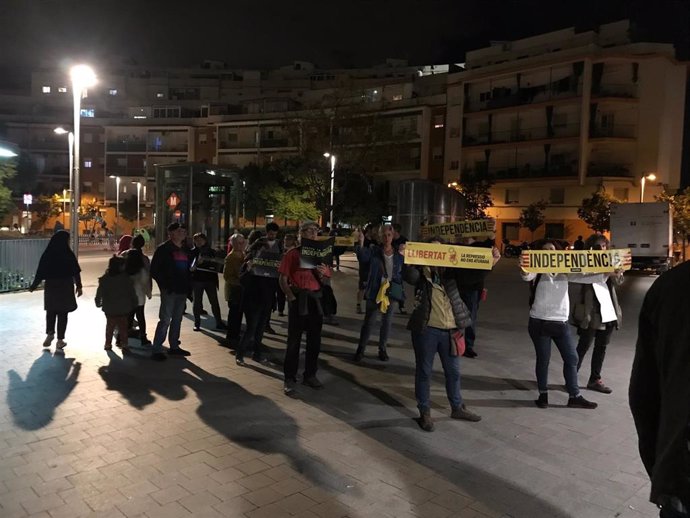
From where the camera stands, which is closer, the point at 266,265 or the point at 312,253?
the point at 312,253

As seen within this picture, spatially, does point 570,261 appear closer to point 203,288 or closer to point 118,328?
point 118,328

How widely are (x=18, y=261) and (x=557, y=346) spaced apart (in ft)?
43.8

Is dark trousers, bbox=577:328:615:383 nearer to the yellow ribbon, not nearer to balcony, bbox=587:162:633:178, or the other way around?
the yellow ribbon

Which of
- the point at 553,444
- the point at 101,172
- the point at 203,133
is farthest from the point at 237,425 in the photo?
the point at 101,172

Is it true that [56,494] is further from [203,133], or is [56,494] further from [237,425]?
[203,133]

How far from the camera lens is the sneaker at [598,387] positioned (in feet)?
22.6

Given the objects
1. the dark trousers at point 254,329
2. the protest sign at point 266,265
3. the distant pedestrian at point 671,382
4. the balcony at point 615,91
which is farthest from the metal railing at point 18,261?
the balcony at point 615,91

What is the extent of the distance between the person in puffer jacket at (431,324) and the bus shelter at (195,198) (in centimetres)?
1344

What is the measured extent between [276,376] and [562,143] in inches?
1698

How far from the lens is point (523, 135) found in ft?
155

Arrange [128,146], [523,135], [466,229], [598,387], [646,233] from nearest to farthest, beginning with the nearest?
[598,387] → [466,229] → [646,233] → [523,135] → [128,146]

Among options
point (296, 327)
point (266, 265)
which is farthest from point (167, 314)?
point (296, 327)

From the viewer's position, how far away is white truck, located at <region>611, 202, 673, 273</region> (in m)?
25.9

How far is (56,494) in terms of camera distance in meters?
3.99
